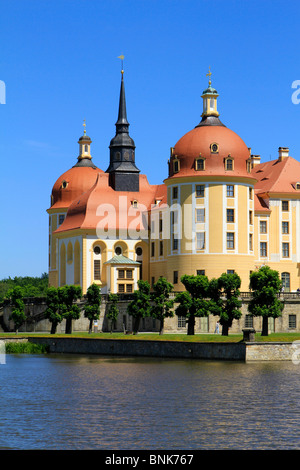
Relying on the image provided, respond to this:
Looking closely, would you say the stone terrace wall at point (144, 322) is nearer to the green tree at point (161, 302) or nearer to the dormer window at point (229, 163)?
the green tree at point (161, 302)

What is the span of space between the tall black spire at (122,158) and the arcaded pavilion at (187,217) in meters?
0.13

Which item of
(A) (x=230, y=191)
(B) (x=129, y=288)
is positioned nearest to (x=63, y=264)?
(B) (x=129, y=288)

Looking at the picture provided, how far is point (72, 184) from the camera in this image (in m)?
119

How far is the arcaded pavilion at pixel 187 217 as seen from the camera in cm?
9612

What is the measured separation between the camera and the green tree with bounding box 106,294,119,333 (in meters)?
92.8

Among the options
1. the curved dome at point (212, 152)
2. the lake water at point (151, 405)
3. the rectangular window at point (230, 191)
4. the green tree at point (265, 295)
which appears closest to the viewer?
the lake water at point (151, 405)

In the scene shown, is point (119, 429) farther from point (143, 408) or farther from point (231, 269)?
point (231, 269)

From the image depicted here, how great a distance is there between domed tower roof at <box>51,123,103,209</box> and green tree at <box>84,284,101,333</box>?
2845 centimetres

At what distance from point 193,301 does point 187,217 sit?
20441mm

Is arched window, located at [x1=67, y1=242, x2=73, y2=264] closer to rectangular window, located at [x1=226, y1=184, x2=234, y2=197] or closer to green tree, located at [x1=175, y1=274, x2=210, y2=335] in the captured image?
rectangular window, located at [x1=226, y1=184, x2=234, y2=197]

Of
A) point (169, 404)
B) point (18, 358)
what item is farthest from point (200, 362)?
point (169, 404)

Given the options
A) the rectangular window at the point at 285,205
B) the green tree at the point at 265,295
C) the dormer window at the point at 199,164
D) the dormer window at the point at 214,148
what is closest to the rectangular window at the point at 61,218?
the dormer window at the point at 199,164

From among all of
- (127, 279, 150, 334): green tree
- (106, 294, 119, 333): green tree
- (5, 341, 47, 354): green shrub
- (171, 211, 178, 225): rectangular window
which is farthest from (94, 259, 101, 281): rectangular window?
(5, 341, 47, 354): green shrub

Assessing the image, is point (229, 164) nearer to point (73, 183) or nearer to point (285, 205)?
point (285, 205)
